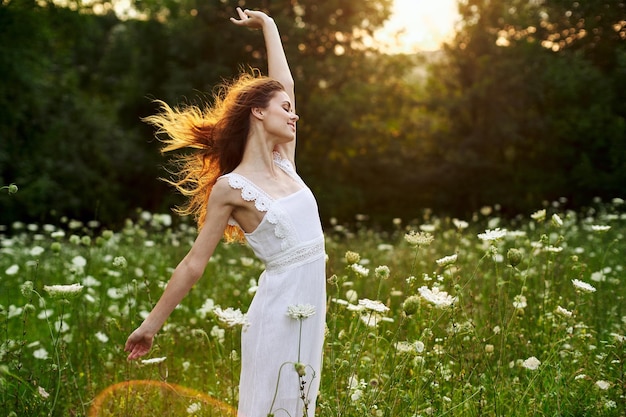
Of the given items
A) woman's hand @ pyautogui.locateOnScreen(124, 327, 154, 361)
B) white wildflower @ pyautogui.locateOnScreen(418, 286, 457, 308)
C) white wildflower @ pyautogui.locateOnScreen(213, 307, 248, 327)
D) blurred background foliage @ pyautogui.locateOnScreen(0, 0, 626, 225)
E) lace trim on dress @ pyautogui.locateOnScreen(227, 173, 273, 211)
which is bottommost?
blurred background foliage @ pyautogui.locateOnScreen(0, 0, 626, 225)

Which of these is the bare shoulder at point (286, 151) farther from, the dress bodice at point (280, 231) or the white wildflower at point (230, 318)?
the white wildflower at point (230, 318)

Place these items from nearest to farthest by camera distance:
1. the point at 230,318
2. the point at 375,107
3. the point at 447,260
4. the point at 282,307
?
the point at 230,318, the point at 282,307, the point at 447,260, the point at 375,107

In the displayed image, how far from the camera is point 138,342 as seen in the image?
8.29ft

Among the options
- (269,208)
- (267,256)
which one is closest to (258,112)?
(269,208)

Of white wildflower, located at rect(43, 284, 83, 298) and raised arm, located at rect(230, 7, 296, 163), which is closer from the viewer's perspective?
white wildflower, located at rect(43, 284, 83, 298)

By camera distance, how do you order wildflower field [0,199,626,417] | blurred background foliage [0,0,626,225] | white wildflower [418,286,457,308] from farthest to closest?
blurred background foliage [0,0,626,225], wildflower field [0,199,626,417], white wildflower [418,286,457,308]

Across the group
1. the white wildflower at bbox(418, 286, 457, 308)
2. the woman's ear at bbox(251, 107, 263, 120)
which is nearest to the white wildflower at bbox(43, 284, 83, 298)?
the woman's ear at bbox(251, 107, 263, 120)

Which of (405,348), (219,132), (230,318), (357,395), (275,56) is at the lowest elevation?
(357,395)

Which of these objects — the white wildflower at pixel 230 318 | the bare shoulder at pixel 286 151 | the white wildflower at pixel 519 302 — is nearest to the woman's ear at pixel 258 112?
the bare shoulder at pixel 286 151

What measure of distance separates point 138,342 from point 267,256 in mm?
561

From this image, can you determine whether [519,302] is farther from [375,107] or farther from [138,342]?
[375,107]

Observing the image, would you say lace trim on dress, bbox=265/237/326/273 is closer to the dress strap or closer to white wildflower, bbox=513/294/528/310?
the dress strap

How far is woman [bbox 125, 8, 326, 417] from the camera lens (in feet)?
8.46

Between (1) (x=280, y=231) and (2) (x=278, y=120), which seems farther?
(2) (x=278, y=120)
